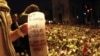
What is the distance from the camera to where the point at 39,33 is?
1657 millimetres

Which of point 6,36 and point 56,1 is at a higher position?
point 6,36

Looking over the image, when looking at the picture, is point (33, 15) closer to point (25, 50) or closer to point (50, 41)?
point (25, 50)

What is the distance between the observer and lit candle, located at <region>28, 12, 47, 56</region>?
5.41 ft

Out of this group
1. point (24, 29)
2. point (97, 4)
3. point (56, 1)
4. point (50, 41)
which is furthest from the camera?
point (97, 4)

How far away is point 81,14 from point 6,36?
2906cm

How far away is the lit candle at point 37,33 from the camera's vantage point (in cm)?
165

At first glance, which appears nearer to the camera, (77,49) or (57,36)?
(77,49)

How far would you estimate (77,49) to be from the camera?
6926mm

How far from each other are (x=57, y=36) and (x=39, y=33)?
7.46 meters

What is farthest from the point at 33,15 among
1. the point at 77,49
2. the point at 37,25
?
the point at 77,49

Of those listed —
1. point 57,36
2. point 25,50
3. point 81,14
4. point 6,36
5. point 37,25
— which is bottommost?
point 81,14

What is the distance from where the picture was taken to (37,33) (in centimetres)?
166

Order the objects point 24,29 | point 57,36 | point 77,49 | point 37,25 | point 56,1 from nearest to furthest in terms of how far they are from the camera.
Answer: point 37,25
point 24,29
point 77,49
point 57,36
point 56,1

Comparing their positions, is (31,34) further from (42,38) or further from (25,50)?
(25,50)
